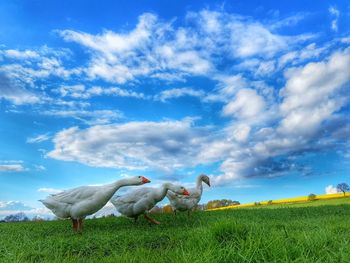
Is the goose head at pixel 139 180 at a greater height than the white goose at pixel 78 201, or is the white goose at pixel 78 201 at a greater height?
the goose head at pixel 139 180

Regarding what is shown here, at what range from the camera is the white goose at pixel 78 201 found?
1188 cm

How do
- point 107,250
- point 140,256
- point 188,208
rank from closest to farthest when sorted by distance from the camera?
point 140,256
point 107,250
point 188,208

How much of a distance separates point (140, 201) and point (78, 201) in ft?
7.85

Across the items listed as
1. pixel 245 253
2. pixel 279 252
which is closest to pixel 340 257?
pixel 279 252

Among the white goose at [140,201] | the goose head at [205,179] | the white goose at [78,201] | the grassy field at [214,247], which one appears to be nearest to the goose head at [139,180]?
the white goose at [140,201]

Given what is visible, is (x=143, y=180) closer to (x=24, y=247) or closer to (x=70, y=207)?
(x=70, y=207)

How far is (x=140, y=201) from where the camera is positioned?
1357 centimetres

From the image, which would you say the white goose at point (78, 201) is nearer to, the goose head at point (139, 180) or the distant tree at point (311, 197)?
the goose head at point (139, 180)

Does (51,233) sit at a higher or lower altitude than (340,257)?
higher

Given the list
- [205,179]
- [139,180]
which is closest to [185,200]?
[205,179]

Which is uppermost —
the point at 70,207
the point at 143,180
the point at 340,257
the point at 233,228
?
the point at 143,180

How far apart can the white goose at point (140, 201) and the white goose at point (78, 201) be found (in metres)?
1.45

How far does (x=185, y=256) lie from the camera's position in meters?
5.84

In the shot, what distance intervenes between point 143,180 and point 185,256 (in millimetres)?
7570
